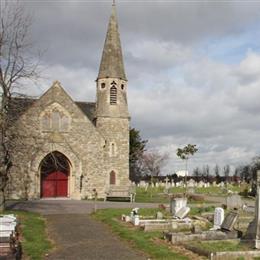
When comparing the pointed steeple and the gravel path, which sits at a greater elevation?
the pointed steeple

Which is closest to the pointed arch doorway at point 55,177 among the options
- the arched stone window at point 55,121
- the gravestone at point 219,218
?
the arched stone window at point 55,121

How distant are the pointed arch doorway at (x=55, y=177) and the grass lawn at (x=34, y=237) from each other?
50.3 ft

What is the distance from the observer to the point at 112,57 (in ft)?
136

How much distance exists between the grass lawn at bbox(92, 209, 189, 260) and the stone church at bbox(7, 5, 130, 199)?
1353cm

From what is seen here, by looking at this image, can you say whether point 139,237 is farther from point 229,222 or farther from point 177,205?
point 177,205

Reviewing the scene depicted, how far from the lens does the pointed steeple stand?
40781 mm

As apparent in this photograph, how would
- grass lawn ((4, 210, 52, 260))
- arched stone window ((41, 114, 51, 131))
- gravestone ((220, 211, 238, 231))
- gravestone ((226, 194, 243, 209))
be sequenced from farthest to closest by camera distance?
arched stone window ((41, 114, 51, 131))
gravestone ((226, 194, 243, 209))
gravestone ((220, 211, 238, 231))
grass lawn ((4, 210, 52, 260))

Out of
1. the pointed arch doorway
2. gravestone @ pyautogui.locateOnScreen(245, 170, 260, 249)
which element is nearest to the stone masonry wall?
the pointed arch doorway

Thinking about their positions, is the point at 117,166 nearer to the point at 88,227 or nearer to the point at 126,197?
the point at 126,197

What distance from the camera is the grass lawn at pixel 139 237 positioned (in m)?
12.5

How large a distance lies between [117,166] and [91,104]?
24.9 feet

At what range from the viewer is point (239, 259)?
11.5 m

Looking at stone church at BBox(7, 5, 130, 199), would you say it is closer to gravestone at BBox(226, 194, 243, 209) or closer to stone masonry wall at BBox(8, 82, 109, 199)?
stone masonry wall at BBox(8, 82, 109, 199)

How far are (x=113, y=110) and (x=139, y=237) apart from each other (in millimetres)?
25423
